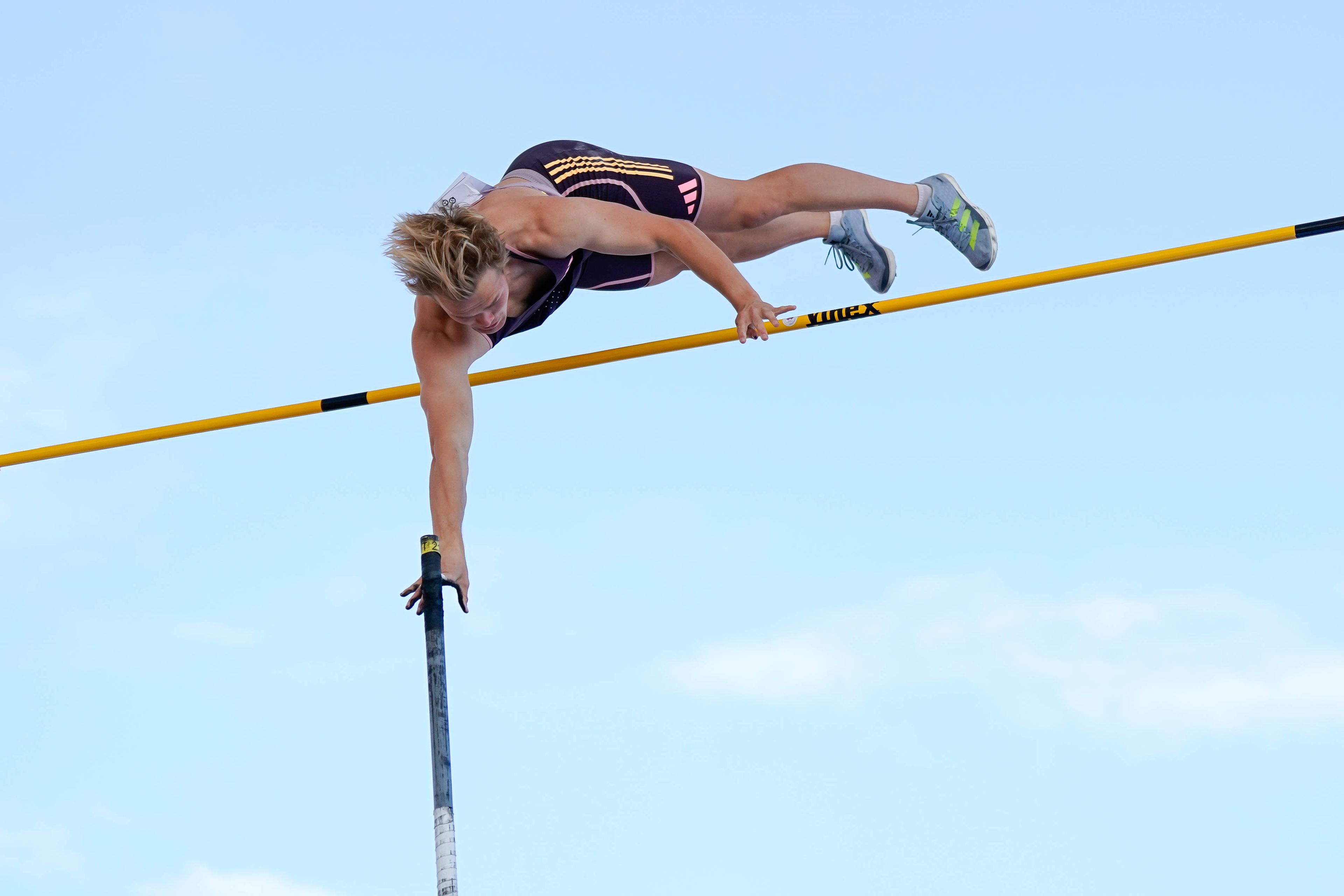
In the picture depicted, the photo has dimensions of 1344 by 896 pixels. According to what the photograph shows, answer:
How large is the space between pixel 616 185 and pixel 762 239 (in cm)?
75

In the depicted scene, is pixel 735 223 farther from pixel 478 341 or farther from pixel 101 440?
pixel 101 440

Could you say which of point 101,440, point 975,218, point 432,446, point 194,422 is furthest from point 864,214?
point 101,440

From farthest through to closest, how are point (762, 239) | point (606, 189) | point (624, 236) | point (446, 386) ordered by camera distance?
1. point (762, 239)
2. point (606, 189)
3. point (446, 386)
4. point (624, 236)

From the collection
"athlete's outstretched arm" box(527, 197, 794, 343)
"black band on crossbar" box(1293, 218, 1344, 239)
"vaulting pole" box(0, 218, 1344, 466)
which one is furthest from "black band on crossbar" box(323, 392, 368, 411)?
"black band on crossbar" box(1293, 218, 1344, 239)

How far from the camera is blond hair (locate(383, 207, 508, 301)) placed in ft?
18.4

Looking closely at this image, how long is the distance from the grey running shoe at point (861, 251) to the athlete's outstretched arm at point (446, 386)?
1815mm

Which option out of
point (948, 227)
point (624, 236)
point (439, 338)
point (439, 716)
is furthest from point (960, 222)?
point (439, 716)

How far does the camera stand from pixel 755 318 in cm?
575

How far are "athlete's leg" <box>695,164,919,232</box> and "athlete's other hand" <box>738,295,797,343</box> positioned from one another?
1.10 meters

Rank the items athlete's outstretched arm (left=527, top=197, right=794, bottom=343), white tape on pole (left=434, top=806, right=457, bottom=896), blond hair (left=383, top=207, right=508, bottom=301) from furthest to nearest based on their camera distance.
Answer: athlete's outstretched arm (left=527, top=197, right=794, bottom=343)
blond hair (left=383, top=207, right=508, bottom=301)
white tape on pole (left=434, top=806, right=457, bottom=896)

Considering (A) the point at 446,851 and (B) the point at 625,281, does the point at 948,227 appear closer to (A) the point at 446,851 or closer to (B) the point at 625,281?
(B) the point at 625,281

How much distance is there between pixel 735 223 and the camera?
6855 mm

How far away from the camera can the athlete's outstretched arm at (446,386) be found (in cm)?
620

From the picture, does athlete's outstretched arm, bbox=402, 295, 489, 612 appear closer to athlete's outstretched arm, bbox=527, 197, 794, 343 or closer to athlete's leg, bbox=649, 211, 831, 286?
athlete's outstretched arm, bbox=527, 197, 794, 343
